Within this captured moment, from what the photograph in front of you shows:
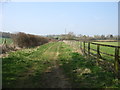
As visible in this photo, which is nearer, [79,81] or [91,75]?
[79,81]

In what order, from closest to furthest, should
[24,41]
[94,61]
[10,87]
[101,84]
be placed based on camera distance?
1. [10,87]
2. [101,84]
3. [94,61]
4. [24,41]

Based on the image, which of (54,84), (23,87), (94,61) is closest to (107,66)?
(94,61)

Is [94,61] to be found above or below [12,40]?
below

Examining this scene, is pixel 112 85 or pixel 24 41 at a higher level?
pixel 24 41

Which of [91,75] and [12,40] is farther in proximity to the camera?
[12,40]

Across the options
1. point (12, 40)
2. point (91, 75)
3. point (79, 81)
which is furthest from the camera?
point (12, 40)

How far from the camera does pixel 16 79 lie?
6.30 meters

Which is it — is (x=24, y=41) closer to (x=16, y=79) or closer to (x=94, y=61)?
(x=94, y=61)

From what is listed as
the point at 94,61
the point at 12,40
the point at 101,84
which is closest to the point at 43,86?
the point at 101,84

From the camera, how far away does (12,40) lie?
25.3 m

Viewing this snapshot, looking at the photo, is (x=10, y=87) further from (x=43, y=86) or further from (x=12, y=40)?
(x=12, y=40)

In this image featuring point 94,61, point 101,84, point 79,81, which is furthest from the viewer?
point 94,61

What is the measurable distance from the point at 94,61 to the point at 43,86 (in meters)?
5.27

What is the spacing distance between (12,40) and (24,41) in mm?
3468
